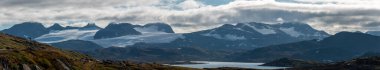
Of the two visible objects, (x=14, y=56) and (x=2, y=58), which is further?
(x=14, y=56)

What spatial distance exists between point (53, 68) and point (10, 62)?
71.5ft

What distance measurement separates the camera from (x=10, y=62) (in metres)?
178

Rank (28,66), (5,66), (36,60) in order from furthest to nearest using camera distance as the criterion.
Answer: (36,60) < (28,66) < (5,66)

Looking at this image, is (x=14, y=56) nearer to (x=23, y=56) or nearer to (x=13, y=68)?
(x=23, y=56)

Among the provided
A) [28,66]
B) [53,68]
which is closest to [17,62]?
[28,66]

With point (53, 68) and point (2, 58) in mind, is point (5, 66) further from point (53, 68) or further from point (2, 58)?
point (53, 68)

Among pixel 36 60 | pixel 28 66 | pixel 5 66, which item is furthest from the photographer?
pixel 36 60

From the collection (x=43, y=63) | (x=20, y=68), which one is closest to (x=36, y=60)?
(x=43, y=63)

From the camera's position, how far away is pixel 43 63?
652 ft

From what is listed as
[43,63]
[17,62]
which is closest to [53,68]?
[43,63]

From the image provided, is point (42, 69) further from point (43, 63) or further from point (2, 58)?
point (2, 58)

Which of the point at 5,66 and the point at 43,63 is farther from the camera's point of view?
the point at 43,63

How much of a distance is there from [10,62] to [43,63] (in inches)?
827

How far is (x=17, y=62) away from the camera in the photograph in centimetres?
18450
